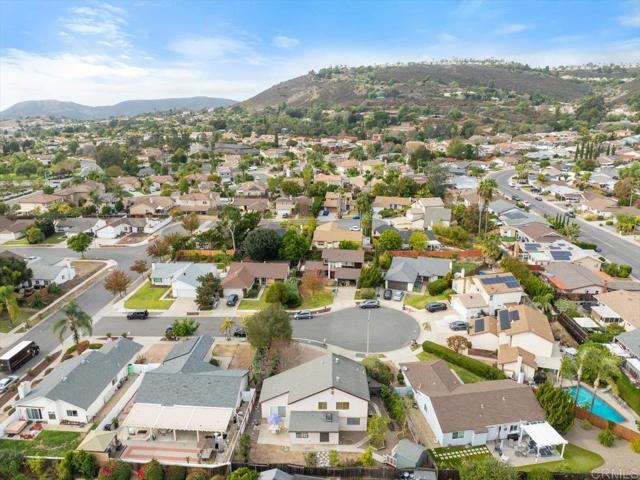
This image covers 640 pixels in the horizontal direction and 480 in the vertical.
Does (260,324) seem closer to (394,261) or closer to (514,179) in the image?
(394,261)

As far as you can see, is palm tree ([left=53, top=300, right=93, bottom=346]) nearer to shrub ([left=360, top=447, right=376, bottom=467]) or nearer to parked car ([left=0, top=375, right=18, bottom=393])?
parked car ([left=0, top=375, right=18, bottom=393])

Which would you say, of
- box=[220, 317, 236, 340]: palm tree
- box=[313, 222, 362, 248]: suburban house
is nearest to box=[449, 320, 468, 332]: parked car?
box=[220, 317, 236, 340]: palm tree

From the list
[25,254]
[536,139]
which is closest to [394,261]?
[25,254]

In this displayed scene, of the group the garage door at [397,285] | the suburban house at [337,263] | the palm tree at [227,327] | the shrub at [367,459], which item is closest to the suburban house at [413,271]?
the garage door at [397,285]

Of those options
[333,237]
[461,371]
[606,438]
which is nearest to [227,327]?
[461,371]

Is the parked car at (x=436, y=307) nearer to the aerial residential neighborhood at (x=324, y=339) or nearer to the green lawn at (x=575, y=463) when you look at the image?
the aerial residential neighborhood at (x=324, y=339)

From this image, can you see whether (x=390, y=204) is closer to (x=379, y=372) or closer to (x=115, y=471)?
(x=379, y=372)

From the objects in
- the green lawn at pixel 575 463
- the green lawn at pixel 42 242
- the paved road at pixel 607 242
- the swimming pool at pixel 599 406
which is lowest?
the swimming pool at pixel 599 406
